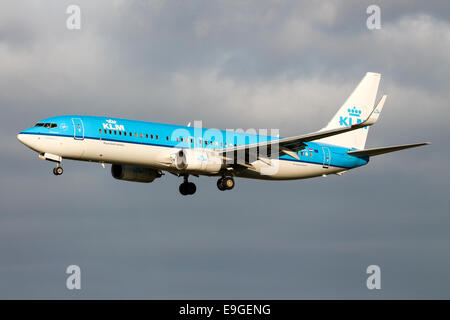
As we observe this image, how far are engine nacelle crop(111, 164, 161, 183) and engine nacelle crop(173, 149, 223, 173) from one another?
651cm

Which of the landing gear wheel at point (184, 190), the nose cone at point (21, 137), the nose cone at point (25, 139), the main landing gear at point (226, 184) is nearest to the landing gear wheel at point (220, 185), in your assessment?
the main landing gear at point (226, 184)

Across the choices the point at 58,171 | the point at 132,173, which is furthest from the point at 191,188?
the point at 58,171

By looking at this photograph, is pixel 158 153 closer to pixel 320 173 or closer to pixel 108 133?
pixel 108 133

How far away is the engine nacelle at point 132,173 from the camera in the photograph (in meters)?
64.4

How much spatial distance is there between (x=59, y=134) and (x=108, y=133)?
3515mm

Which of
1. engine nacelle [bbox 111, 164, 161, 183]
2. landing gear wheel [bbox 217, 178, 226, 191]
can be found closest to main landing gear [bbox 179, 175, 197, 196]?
engine nacelle [bbox 111, 164, 161, 183]

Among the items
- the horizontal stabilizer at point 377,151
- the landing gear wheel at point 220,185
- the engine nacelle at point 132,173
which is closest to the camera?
the horizontal stabilizer at point 377,151

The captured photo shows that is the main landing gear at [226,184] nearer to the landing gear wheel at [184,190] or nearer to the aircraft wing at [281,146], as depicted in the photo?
the aircraft wing at [281,146]

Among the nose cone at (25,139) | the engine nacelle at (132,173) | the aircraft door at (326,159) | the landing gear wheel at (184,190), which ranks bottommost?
the landing gear wheel at (184,190)

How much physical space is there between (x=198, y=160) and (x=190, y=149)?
4.29 feet

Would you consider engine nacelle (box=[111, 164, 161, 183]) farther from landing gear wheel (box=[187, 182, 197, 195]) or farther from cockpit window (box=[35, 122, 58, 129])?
cockpit window (box=[35, 122, 58, 129])

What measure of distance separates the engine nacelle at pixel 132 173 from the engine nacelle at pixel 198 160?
6508mm
